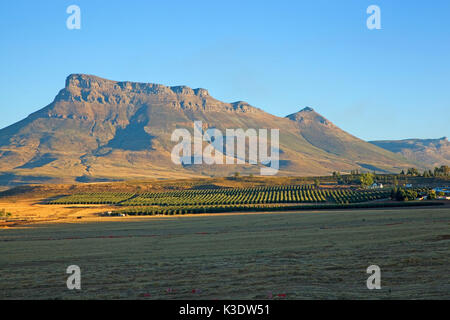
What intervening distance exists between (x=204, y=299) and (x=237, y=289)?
1.78 metres

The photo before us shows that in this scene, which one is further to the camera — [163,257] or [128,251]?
[128,251]

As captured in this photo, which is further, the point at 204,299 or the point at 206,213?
the point at 206,213

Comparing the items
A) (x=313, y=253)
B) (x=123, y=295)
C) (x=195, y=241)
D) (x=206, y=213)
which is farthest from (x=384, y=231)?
(x=206, y=213)

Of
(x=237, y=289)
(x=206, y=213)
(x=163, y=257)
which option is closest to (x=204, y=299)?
(x=237, y=289)

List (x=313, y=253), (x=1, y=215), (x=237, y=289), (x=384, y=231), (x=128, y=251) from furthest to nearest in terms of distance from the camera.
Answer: (x=1, y=215), (x=384, y=231), (x=128, y=251), (x=313, y=253), (x=237, y=289)

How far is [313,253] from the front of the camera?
1038 inches

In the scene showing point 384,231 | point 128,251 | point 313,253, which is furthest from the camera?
point 384,231

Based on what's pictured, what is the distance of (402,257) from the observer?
77.5 ft

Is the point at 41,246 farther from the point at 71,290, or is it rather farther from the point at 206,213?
the point at 206,213

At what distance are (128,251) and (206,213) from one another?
48.4m

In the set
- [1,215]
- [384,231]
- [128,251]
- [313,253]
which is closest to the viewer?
[313,253]

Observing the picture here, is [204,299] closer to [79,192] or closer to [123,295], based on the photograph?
[123,295]
